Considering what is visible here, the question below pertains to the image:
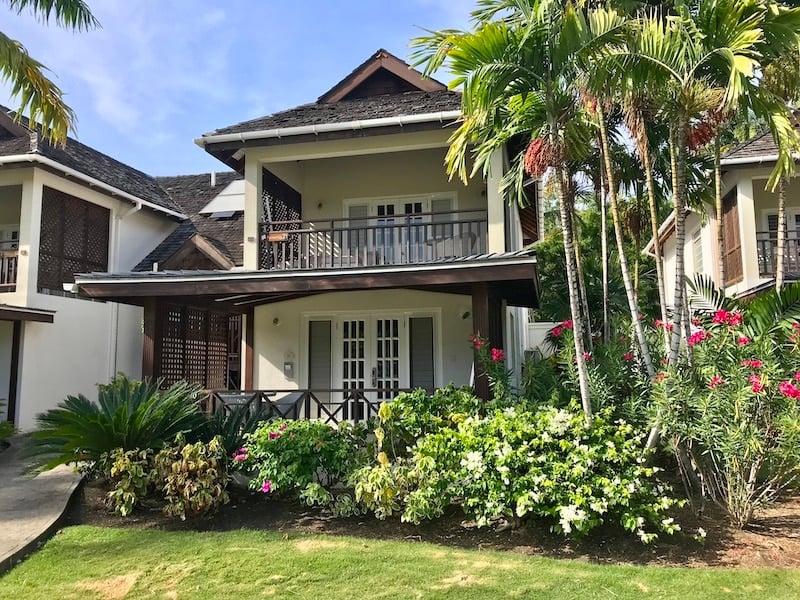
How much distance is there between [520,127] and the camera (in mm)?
7547

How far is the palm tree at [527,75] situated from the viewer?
6.24 meters

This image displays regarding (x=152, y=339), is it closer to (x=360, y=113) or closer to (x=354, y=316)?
(x=354, y=316)

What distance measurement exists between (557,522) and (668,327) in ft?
8.62

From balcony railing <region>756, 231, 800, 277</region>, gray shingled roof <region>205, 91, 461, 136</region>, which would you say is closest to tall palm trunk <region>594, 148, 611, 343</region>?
gray shingled roof <region>205, 91, 461, 136</region>

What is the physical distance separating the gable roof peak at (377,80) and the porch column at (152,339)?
5403 millimetres

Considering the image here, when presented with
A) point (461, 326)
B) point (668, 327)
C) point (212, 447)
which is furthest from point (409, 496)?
point (461, 326)

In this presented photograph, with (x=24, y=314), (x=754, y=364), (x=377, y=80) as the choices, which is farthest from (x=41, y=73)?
(x=754, y=364)

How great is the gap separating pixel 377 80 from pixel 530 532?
32.0 ft

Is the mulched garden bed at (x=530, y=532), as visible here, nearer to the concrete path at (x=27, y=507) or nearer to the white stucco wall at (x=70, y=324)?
the concrete path at (x=27, y=507)

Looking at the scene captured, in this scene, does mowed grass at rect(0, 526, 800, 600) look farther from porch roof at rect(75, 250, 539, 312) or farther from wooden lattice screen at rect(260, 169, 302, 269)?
wooden lattice screen at rect(260, 169, 302, 269)

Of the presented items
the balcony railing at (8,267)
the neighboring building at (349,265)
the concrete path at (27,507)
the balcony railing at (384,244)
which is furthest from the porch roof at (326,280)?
the balcony railing at (8,267)

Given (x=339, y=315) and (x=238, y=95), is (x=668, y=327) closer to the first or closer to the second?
(x=339, y=315)

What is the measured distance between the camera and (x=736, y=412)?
599cm

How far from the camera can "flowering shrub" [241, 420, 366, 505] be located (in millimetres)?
6996
